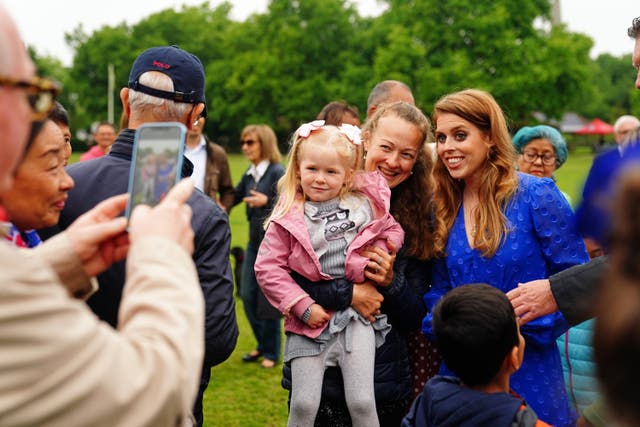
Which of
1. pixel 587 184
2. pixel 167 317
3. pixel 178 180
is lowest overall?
pixel 167 317

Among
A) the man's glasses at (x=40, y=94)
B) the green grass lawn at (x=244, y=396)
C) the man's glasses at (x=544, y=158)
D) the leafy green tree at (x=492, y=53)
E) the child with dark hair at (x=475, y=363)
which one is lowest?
the green grass lawn at (x=244, y=396)

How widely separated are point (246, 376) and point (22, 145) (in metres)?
6.16

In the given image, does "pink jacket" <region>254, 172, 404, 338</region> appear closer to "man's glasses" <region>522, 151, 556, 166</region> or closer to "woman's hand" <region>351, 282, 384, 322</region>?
"woman's hand" <region>351, 282, 384, 322</region>

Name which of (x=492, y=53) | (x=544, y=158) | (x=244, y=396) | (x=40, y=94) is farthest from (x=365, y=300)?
(x=492, y=53)

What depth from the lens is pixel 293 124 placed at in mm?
58812

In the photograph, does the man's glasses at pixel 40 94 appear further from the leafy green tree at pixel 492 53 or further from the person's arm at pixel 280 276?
the leafy green tree at pixel 492 53

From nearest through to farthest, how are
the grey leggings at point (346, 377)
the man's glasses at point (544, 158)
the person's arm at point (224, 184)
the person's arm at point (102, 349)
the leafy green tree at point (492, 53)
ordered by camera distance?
the person's arm at point (102, 349) < the grey leggings at point (346, 377) < the man's glasses at point (544, 158) < the person's arm at point (224, 184) < the leafy green tree at point (492, 53)

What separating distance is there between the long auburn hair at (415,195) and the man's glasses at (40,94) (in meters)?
2.46

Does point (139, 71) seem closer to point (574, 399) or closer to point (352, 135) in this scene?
point (352, 135)

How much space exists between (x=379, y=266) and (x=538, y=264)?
2.62 feet

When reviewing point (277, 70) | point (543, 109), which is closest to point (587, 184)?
point (543, 109)

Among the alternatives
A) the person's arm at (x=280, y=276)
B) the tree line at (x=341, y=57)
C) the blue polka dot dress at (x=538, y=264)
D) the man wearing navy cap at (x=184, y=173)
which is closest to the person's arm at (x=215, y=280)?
the man wearing navy cap at (x=184, y=173)

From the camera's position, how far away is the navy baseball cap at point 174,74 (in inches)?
124

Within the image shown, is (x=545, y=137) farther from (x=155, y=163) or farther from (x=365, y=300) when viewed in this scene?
(x=155, y=163)
